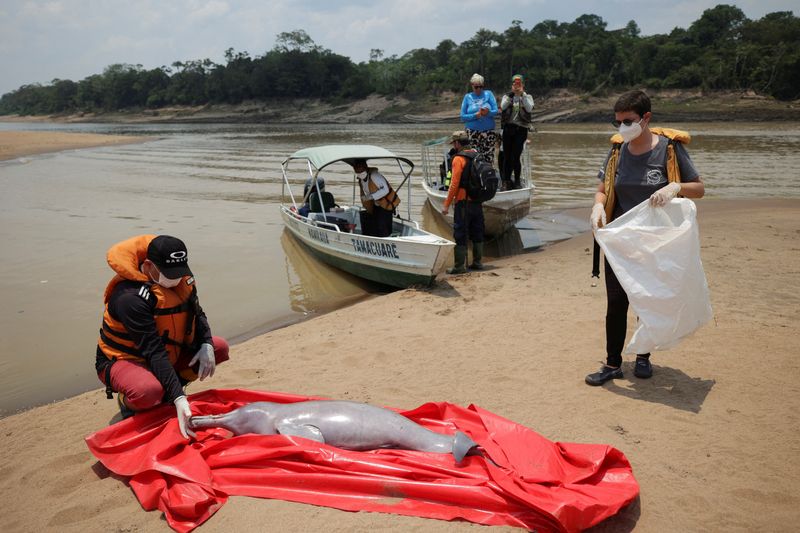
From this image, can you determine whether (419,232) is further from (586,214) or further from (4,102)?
(4,102)

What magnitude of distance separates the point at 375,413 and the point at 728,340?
3.91m

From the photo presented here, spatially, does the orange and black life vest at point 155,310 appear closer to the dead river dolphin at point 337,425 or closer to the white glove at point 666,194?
the dead river dolphin at point 337,425

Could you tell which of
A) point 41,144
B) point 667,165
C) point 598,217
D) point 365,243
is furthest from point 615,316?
point 41,144

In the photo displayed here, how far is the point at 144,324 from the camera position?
4.18 m

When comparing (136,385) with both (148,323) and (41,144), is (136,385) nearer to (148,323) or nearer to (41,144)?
(148,323)

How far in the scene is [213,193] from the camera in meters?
20.0

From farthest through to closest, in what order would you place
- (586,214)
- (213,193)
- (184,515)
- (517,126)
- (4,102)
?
(4,102) → (213,193) → (586,214) → (517,126) → (184,515)

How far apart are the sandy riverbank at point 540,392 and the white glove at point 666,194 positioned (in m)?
1.65

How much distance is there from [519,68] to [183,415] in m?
73.3

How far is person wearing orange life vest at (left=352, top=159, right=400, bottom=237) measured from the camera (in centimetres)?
991

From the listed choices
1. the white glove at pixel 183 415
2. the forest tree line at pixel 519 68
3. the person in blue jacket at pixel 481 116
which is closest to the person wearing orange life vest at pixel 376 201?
the person in blue jacket at pixel 481 116

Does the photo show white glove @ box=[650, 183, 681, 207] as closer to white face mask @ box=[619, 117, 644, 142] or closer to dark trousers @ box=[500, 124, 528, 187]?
white face mask @ box=[619, 117, 644, 142]

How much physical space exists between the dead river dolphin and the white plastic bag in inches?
76.1

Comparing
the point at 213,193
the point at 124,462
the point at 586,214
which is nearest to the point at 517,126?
the point at 586,214
